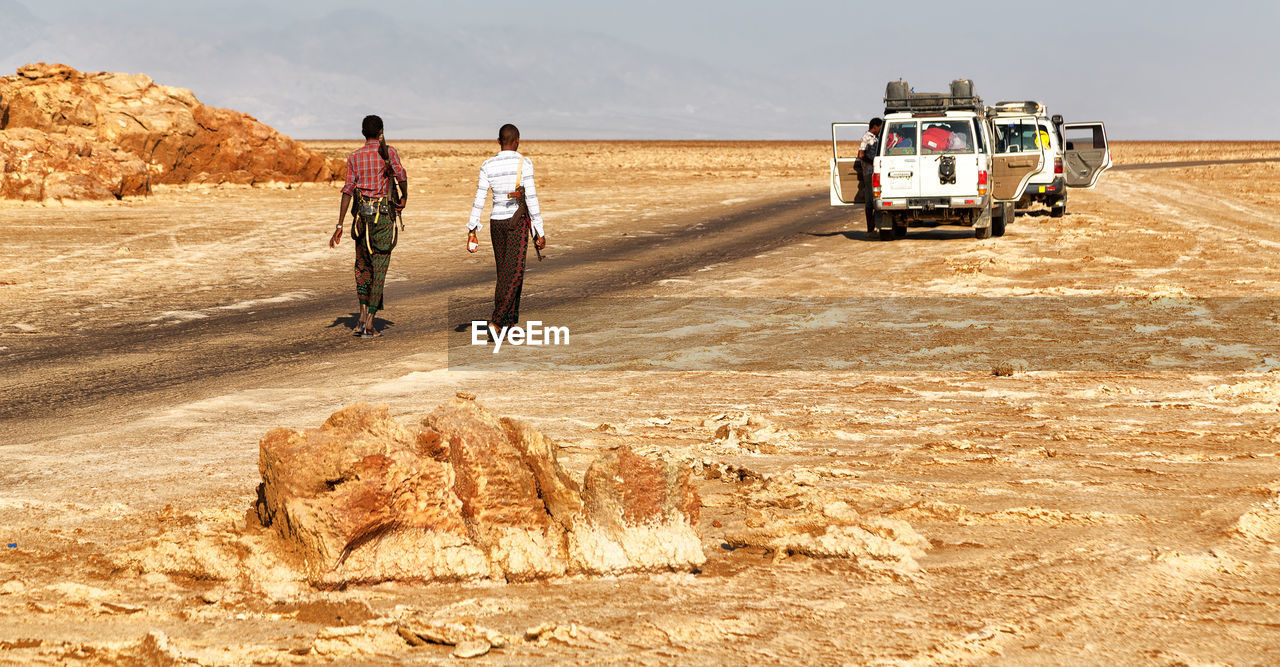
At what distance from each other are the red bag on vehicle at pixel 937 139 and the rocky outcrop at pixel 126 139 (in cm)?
2021

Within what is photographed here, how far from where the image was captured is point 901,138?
19969 millimetres

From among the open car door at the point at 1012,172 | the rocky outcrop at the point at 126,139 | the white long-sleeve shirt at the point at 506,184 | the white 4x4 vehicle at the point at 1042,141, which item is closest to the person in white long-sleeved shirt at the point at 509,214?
the white long-sleeve shirt at the point at 506,184

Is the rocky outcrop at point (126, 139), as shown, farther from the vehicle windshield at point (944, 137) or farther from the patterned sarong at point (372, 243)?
the patterned sarong at point (372, 243)

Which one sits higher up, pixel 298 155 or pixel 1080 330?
pixel 298 155

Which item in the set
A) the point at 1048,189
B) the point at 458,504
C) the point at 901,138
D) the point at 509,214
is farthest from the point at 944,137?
the point at 458,504

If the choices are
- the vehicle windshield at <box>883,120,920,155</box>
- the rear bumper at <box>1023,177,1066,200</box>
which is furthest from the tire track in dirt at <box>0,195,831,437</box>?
the rear bumper at <box>1023,177,1066,200</box>

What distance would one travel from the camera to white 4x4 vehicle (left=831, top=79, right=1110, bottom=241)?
19.7 meters

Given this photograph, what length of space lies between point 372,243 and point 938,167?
11826 mm

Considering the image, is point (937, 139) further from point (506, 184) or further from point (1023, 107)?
point (506, 184)

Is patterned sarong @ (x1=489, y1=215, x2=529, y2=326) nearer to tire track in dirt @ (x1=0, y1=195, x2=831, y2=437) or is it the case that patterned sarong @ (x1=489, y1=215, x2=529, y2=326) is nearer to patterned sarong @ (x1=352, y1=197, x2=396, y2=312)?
tire track in dirt @ (x1=0, y1=195, x2=831, y2=437)

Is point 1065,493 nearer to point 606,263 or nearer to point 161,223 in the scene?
point 606,263

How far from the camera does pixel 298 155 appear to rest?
38625 millimetres

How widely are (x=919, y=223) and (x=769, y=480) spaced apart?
15907 millimetres

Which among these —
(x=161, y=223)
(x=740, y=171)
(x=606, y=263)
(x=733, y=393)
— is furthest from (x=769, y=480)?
(x=740, y=171)
